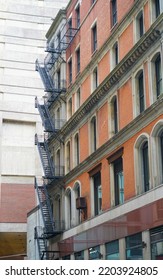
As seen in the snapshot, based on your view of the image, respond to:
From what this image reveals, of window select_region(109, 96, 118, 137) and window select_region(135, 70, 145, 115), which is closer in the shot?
window select_region(135, 70, 145, 115)

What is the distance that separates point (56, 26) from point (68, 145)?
11.5 m

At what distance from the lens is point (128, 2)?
1118 inches

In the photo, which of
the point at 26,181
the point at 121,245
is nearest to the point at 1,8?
the point at 26,181

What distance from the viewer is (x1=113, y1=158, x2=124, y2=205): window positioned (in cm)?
2756

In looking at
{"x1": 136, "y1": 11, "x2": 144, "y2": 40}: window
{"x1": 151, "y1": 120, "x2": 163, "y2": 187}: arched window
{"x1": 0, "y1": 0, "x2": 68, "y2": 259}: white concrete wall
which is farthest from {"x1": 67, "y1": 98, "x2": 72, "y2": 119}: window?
{"x1": 0, "y1": 0, "x2": 68, "y2": 259}: white concrete wall

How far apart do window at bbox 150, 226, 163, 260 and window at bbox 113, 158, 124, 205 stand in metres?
4.49

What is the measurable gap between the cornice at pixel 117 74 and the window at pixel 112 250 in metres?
8.50

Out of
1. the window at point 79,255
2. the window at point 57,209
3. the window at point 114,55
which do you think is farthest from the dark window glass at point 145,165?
the window at point 57,209

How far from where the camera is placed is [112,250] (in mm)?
27453

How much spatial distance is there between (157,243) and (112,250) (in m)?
5.32

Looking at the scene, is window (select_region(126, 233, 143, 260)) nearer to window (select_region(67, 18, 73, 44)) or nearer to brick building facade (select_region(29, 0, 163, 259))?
brick building facade (select_region(29, 0, 163, 259))

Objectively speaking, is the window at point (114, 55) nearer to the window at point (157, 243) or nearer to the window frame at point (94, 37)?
the window frame at point (94, 37)

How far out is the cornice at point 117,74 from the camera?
80.0ft
